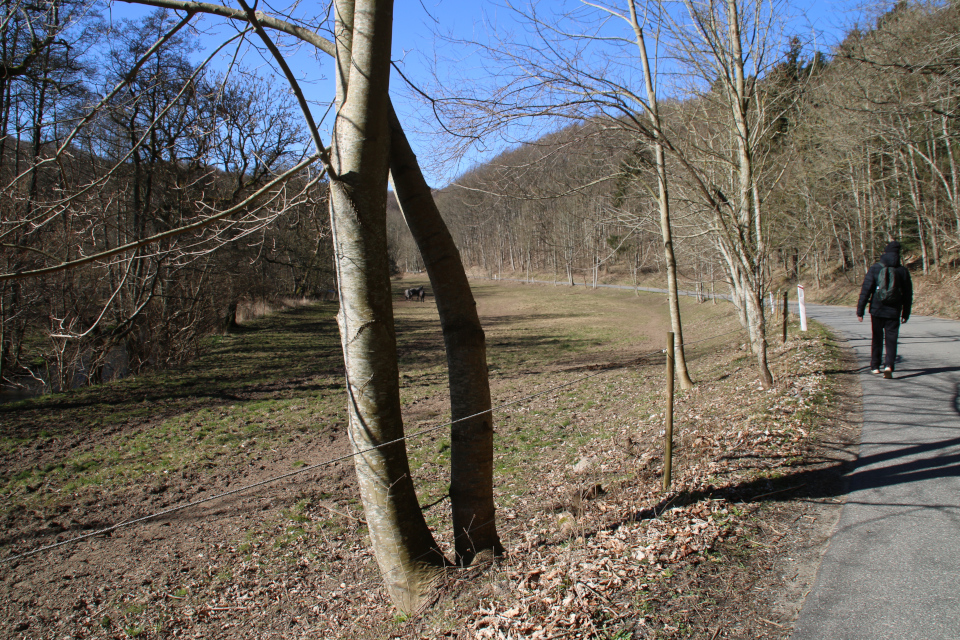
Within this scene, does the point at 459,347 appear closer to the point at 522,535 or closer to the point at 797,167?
the point at 522,535

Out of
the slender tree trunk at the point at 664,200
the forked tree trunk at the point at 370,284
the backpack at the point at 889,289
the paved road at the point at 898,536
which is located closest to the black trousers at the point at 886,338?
the backpack at the point at 889,289

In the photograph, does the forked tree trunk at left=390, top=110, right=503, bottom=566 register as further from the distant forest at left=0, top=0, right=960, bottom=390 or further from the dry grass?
the dry grass

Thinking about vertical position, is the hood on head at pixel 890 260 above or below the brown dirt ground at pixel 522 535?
above

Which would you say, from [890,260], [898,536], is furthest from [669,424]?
[890,260]

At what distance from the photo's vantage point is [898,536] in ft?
11.2

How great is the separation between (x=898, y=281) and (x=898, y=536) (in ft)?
16.4

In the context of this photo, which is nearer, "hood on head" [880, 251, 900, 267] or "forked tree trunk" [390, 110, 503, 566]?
"forked tree trunk" [390, 110, 503, 566]

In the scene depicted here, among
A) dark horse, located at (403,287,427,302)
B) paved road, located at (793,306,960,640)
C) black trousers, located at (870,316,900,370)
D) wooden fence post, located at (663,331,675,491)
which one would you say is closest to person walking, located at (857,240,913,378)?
black trousers, located at (870,316,900,370)

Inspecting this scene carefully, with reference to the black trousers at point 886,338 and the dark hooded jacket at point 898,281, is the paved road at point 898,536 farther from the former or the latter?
the dark hooded jacket at point 898,281

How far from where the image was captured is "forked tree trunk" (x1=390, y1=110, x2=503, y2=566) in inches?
142

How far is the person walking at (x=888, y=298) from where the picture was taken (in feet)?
23.0

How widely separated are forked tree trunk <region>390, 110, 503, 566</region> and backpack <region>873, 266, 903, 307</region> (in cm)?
635

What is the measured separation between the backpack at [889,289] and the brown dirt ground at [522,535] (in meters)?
1.18

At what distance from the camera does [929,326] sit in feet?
40.5
